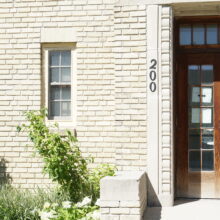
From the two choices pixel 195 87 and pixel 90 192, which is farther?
pixel 195 87

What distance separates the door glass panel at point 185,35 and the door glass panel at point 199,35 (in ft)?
0.32

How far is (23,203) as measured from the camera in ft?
20.7

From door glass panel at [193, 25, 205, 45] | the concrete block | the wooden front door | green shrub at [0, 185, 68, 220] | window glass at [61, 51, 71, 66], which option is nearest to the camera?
the concrete block

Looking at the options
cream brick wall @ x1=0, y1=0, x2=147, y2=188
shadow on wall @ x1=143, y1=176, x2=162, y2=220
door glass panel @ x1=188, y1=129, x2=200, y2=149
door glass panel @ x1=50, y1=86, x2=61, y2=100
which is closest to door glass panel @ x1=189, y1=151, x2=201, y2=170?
door glass panel @ x1=188, y1=129, x2=200, y2=149

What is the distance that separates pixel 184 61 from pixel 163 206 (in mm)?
2624

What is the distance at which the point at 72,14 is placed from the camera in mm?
7684

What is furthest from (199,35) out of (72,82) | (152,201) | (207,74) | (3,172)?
(3,172)

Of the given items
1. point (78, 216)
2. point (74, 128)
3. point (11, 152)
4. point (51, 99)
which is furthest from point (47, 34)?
point (78, 216)

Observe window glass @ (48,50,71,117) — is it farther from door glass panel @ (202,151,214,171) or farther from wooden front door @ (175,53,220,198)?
door glass panel @ (202,151,214,171)

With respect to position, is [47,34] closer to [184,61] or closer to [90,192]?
[184,61]

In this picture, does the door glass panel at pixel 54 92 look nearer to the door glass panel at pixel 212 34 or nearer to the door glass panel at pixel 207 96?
the door glass panel at pixel 207 96

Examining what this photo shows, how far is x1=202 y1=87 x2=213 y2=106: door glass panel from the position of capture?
23.8 feet

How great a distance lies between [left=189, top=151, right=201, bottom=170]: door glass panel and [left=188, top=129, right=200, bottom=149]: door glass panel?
113 millimetres

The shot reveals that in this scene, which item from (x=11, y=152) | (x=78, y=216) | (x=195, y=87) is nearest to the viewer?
(x=78, y=216)
